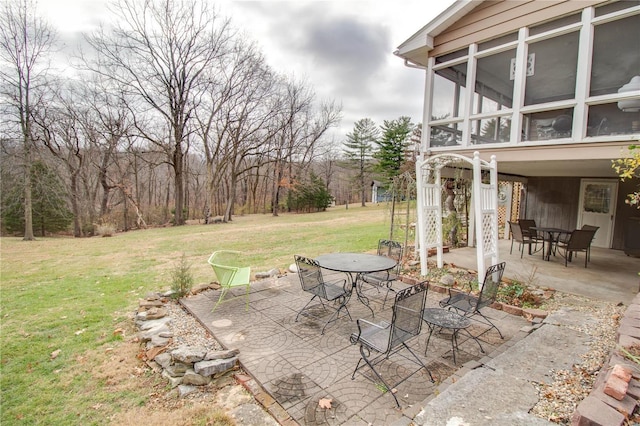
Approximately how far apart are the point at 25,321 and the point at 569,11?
964 cm

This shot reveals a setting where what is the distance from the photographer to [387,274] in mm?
4996

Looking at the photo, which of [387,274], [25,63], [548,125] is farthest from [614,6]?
[25,63]

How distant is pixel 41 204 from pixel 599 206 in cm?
2316

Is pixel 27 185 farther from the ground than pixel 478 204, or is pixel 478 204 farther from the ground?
pixel 27 185

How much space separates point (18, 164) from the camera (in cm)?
1273

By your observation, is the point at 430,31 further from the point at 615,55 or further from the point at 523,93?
the point at 615,55

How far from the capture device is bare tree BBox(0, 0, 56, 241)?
1205 centimetres

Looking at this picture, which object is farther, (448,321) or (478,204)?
(478,204)

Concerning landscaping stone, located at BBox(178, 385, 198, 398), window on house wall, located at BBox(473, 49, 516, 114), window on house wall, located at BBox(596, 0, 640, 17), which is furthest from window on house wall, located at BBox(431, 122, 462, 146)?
landscaping stone, located at BBox(178, 385, 198, 398)

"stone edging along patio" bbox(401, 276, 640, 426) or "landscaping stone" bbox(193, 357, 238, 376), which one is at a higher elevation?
"stone edging along patio" bbox(401, 276, 640, 426)

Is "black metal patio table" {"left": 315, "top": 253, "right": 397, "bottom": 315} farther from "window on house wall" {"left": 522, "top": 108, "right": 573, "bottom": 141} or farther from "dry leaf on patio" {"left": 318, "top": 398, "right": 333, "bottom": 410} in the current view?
"window on house wall" {"left": 522, "top": 108, "right": 573, "bottom": 141}

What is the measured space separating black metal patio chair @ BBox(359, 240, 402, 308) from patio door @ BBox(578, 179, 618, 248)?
7.33m

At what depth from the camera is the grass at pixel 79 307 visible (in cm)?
275

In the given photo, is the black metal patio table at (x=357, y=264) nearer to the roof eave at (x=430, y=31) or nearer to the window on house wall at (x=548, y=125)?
the window on house wall at (x=548, y=125)
